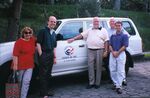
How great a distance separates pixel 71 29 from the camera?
9578mm

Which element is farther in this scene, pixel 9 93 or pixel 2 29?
pixel 2 29

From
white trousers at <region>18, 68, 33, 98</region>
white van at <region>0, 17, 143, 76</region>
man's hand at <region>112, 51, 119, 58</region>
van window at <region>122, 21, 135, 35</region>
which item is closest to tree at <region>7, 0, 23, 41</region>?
white van at <region>0, 17, 143, 76</region>

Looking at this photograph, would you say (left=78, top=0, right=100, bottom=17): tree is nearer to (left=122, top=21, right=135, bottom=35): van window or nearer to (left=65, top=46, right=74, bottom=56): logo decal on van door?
(left=122, top=21, right=135, bottom=35): van window

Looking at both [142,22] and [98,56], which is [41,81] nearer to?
[98,56]

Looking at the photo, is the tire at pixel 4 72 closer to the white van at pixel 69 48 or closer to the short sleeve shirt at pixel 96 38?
the white van at pixel 69 48

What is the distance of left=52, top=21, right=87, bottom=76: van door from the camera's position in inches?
359

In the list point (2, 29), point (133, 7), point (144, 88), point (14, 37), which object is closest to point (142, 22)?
point (133, 7)

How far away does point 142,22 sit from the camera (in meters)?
27.0

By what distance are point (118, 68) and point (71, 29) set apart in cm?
166

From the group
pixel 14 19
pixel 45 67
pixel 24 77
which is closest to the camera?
pixel 24 77

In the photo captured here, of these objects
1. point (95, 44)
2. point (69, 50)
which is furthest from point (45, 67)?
point (95, 44)

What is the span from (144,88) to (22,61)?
11.8 ft

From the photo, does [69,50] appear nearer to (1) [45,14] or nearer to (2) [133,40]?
(2) [133,40]

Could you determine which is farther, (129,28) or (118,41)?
(129,28)
